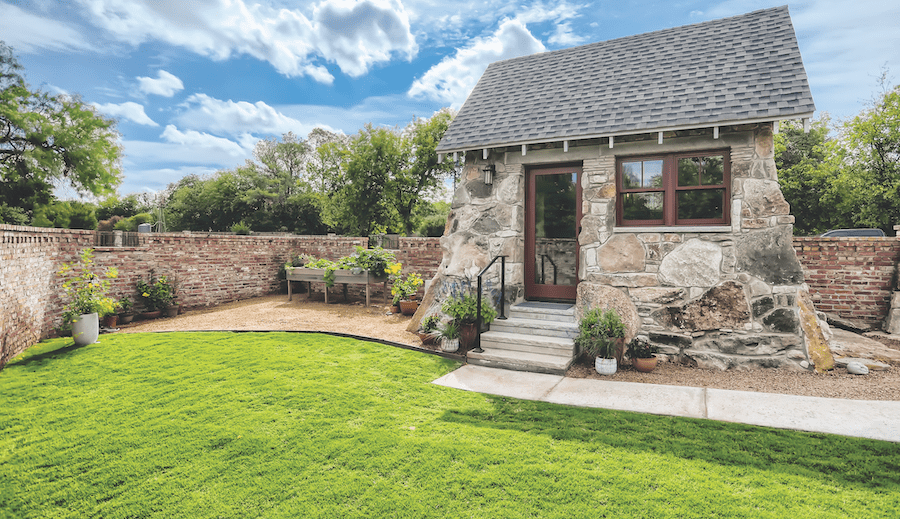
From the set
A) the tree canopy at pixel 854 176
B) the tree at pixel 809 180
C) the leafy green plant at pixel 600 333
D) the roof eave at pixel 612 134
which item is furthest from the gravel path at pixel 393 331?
the tree at pixel 809 180

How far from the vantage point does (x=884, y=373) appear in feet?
17.9

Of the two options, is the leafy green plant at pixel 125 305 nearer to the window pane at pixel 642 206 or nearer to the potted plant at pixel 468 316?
the potted plant at pixel 468 316

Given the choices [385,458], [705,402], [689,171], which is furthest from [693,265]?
[385,458]

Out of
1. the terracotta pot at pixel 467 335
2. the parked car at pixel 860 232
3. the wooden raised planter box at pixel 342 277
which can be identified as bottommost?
the terracotta pot at pixel 467 335

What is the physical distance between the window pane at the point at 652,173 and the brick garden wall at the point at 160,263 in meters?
5.47

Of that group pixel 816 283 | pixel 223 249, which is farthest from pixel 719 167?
pixel 223 249

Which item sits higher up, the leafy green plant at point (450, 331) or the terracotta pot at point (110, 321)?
the leafy green plant at point (450, 331)

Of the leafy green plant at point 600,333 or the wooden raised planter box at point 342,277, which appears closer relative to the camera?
the leafy green plant at point 600,333

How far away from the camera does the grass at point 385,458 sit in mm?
2812

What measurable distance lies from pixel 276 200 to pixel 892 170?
3745cm

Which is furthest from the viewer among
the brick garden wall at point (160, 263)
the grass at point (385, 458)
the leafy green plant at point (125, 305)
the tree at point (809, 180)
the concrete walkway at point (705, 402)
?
the tree at point (809, 180)

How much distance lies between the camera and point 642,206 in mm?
6469

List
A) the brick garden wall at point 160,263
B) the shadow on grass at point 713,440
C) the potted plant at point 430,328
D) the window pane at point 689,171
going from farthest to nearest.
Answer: the potted plant at point 430,328 → the brick garden wall at point 160,263 → the window pane at point 689,171 → the shadow on grass at point 713,440

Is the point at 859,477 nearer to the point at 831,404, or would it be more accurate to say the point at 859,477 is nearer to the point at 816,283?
the point at 831,404
